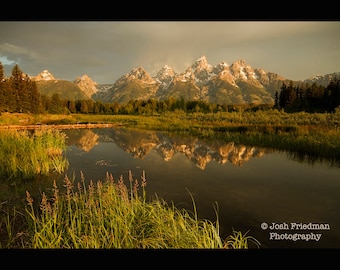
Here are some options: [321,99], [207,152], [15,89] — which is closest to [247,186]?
[207,152]

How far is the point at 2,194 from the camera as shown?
33.0ft

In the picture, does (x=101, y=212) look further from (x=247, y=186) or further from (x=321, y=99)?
(x=321, y=99)

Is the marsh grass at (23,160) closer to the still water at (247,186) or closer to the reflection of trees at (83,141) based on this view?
the still water at (247,186)

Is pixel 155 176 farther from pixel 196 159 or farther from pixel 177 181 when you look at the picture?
pixel 196 159

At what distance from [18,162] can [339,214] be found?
15.4 metres

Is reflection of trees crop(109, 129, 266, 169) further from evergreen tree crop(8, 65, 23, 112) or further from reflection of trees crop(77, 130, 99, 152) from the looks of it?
evergreen tree crop(8, 65, 23, 112)

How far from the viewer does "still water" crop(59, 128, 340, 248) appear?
25.4 feet

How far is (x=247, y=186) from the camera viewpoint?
12.3 meters

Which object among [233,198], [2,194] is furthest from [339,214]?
[2,194]

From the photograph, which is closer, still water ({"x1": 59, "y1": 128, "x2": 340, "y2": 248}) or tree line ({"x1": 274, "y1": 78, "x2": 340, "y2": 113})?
still water ({"x1": 59, "y1": 128, "x2": 340, "y2": 248})

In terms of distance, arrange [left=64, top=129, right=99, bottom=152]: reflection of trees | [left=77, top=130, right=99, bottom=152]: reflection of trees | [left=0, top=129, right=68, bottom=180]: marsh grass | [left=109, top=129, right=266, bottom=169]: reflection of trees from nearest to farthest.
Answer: [left=0, top=129, right=68, bottom=180]: marsh grass < [left=109, top=129, right=266, bottom=169]: reflection of trees < [left=77, top=130, right=99, bottom=152]: reflection of trees < [left=64, top=129, right=99, bottom=152]: reflection of trees

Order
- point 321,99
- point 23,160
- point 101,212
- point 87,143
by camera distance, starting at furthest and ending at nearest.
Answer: point 321,99 < point 87,143 < point 23,160 < point 101,212

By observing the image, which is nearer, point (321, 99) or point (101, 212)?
point (101, 212)

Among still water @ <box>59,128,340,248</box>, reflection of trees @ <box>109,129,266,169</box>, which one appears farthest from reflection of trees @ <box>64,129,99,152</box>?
reflection of trees @ <box>109,129,266,169</box>
